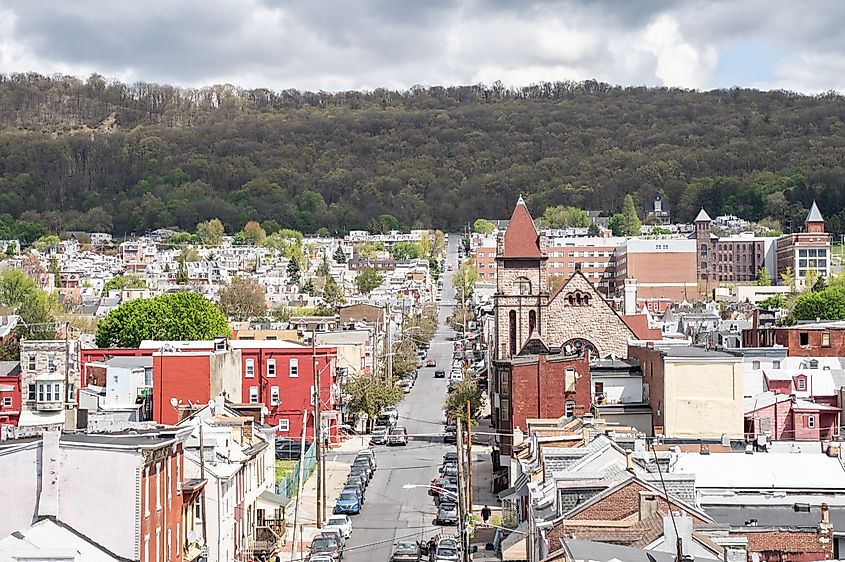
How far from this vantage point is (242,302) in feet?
573

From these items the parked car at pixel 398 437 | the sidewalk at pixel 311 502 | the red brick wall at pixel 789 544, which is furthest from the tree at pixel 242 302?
the red brick wall at pixel 789 544

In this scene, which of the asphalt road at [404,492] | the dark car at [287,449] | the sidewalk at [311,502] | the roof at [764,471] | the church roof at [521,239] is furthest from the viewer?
the church roof at [521,239]

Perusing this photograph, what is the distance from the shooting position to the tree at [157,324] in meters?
109

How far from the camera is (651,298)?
19625 cm

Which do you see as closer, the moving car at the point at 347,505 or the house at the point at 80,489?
the house at the point at 80,489

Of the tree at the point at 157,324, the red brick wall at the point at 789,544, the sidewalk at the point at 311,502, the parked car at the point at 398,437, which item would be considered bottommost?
the sidewalk at the point at 311,502

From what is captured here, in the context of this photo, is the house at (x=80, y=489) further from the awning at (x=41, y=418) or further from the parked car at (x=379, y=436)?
the parked car at (x=379, y=436)

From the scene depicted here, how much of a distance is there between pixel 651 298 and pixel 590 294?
360ft

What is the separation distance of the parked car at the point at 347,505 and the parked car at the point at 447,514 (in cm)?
334

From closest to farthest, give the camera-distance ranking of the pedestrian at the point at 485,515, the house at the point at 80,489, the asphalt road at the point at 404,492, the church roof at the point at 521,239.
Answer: the house at the point at 80,489, the asphalt road at the point at 404,492, the pedestrian at the point at 485,515, the church roof at the point at 521,239

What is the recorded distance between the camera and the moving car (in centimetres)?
6081

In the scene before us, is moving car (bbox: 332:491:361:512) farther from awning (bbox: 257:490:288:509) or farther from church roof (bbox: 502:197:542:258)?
church roof (bbox: 502:197:542:258)

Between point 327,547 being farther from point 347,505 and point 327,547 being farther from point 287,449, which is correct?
point 287,449

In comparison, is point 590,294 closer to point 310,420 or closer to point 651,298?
point 310,420
